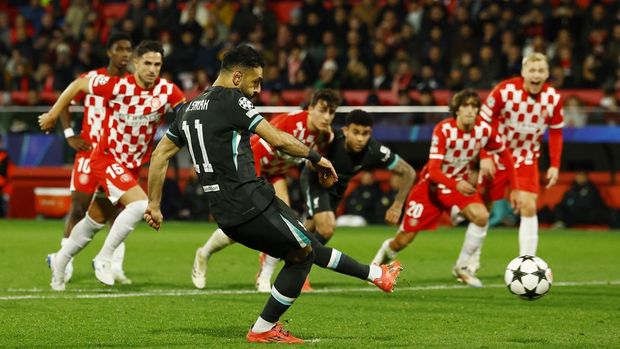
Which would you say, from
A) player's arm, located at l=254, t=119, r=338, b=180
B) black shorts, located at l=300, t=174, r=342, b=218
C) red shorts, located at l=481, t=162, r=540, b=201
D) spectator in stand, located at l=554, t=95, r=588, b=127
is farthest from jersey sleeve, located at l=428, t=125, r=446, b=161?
spectator in stand, located at l=554, t=95, r=588, b=127

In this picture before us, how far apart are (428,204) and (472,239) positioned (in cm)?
65

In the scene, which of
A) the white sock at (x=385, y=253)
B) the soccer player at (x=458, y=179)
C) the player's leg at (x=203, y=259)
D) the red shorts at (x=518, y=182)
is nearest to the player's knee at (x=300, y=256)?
the player's leg at (x=203, y=259)

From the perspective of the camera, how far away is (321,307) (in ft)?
32.5

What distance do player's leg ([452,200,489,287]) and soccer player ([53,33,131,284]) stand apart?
135 inches

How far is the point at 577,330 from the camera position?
8484 millimetres

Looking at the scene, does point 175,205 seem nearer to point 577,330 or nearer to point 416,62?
point 416,62

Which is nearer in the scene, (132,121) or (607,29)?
(132,121)

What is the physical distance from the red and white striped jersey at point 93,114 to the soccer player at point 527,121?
4.05 meters

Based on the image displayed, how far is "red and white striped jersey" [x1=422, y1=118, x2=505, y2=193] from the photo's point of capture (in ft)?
40.9

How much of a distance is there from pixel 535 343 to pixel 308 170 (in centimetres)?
456

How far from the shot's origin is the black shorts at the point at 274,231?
25.0ft

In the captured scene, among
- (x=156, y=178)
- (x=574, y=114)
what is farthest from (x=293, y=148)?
(x=574, y=114)

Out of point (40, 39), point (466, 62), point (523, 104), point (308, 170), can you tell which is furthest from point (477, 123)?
point (40, 39)

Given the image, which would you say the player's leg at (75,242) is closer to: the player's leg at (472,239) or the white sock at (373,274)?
the player's leg at (472,239)
